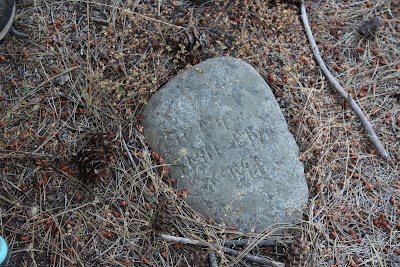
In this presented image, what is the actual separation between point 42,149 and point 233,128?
0.96 metres

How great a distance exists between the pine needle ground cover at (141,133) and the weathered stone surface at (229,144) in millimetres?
72

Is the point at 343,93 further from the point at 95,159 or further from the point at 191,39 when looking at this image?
the point at 95,159

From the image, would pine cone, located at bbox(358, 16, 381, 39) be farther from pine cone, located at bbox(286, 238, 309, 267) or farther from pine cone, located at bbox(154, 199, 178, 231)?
pine cone, located at bbox(154, 199, 178, 231)

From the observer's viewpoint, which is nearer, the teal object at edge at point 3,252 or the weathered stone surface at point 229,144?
the teal object at edge at point 3,252

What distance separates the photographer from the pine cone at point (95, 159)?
2.31m

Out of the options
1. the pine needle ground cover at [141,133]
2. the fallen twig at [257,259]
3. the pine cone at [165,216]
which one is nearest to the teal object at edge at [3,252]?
the pine needle ground cover at [141,133]

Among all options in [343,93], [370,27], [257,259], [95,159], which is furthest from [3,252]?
[370,27]

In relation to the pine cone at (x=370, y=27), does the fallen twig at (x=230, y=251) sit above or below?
below

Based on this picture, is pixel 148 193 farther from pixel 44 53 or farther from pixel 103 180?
pixel 44 53

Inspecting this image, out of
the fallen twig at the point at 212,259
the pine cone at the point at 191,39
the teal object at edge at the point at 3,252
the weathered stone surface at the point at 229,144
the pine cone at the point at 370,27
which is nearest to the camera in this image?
the teal object at edge at the point at 3,252

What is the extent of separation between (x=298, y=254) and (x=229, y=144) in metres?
0.63

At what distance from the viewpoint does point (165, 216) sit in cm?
231

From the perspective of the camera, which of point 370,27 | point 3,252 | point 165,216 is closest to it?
point 3,252

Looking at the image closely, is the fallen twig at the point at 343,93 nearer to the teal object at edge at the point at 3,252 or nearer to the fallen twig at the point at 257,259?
the fallen twig at the point at 257,259
